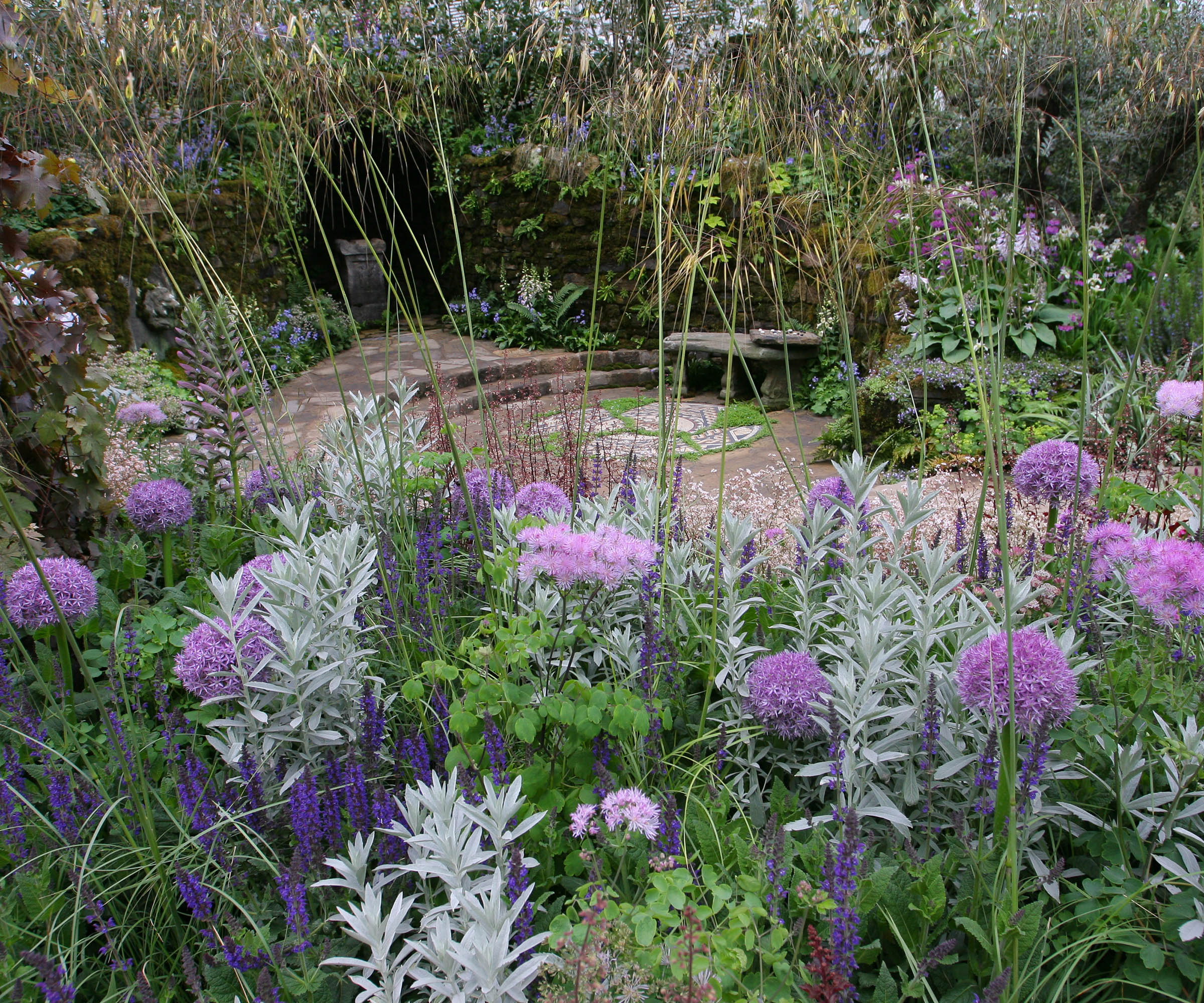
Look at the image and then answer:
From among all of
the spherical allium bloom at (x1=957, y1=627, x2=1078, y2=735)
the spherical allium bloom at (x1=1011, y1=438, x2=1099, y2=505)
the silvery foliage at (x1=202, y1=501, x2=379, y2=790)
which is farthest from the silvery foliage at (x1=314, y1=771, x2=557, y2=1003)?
the spherical allium bloom at (x1=1011, y1=438, x2=1099, y2=505)

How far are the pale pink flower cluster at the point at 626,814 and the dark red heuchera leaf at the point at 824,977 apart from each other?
227 millimetres

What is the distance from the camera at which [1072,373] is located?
497 centimetres

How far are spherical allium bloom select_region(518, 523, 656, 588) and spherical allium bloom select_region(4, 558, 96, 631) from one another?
3.69 feet

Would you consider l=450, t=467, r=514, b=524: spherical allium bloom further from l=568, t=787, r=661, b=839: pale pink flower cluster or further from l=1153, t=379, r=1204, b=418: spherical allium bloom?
l=1153, t=379, r=1204, b=418: spherical allium bloom

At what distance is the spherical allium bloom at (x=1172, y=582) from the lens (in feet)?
4.24

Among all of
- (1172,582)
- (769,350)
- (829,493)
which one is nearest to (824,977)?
(1172,582)

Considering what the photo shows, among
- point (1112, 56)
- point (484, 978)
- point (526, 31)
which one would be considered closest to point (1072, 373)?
point (1112, 56)

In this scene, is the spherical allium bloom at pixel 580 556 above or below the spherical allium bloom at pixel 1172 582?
above

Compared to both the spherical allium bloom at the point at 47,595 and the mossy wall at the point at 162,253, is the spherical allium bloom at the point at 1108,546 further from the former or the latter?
the mossy wall at the point at 162,253

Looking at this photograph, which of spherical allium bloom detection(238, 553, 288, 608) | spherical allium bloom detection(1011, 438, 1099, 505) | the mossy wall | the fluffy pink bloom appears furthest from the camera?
the mossy wall

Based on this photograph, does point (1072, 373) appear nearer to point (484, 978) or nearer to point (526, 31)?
point (484, 978)

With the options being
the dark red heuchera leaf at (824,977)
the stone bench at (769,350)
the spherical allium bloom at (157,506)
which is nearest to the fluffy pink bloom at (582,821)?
the dark red heuchera leaf at (824,977)

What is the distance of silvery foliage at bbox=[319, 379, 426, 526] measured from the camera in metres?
2.25

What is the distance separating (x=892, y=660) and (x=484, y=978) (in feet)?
3.05
